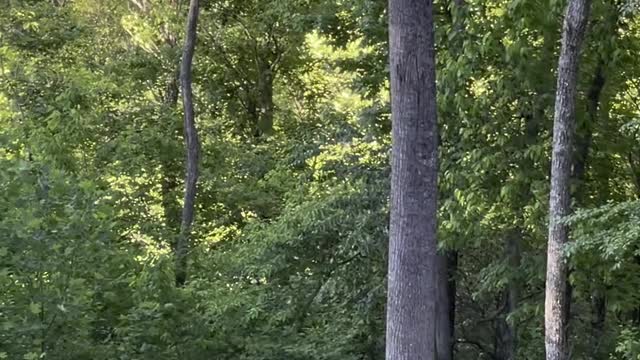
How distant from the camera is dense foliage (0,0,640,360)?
6.50m

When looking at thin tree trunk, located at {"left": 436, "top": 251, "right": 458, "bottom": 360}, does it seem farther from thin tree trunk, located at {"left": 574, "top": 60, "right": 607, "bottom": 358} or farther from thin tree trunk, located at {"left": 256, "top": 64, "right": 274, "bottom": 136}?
thin tree trunk, located at {"left": 256, "top": 64, "right": 274, "bottom": 136}

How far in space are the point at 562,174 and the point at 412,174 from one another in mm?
1751

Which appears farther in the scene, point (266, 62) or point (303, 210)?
point (266, 62)

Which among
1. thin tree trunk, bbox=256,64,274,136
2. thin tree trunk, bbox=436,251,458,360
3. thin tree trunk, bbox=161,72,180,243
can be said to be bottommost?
thin tree trunk, bbox=436,251,458,360

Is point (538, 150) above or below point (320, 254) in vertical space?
above

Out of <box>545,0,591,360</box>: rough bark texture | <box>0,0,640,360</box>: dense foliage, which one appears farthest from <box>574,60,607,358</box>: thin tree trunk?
<box>545,0,591,360</box>: rough bark texture

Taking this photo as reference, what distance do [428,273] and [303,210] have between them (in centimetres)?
380

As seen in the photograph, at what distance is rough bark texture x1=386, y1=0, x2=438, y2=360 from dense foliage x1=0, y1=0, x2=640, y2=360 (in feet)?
4.39

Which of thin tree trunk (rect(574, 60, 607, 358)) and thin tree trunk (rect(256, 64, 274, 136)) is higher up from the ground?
thin tree trunk (rect(256, 64, 274, 136))

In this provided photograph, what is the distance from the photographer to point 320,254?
9.94 meters

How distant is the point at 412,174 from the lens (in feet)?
19.2

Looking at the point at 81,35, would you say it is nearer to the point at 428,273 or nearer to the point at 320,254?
the point at 320,254

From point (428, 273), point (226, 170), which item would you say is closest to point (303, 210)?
point (428, 273)

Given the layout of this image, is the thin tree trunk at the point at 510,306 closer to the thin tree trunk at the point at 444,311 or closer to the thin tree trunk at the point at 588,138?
the thin tree trunk at the point at 444,311
